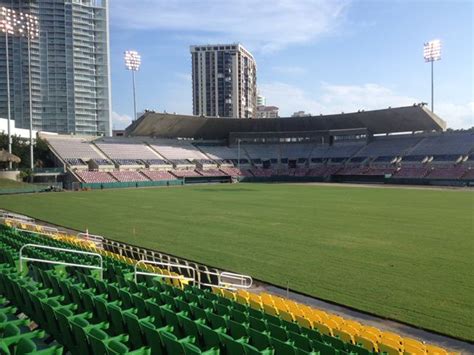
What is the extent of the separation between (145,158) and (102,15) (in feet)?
169

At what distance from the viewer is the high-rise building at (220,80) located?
151 metres

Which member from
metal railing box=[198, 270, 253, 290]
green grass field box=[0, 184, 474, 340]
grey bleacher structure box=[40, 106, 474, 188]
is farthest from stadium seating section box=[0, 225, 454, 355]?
grey bleacher structure box=[40, 106, 474, 188]

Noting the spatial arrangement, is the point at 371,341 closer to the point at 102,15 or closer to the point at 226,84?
the point at 102,15

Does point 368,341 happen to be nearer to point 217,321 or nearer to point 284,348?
point 284,348

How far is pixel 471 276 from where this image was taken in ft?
47.5

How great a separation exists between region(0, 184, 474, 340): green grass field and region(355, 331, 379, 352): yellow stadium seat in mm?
3695

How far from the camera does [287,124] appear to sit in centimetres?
9000

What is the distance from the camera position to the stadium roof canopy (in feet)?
242

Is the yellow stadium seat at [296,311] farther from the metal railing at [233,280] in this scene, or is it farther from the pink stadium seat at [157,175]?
the pink stadium seat at [157,175]

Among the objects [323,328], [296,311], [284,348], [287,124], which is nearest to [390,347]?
[323,328]

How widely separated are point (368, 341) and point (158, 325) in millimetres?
3508

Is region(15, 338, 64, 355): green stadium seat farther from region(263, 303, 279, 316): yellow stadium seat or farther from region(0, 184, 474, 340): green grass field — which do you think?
region(0, 184, 474, 340): green grass field

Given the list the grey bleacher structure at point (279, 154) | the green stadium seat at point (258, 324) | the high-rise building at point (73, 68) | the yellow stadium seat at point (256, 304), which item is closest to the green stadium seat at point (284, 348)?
the green stadium seat at point (258, 324)

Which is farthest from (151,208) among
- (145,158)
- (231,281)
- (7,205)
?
(145,158)
